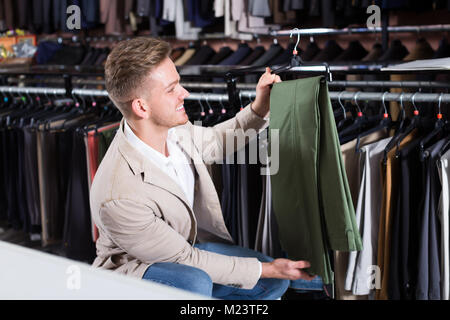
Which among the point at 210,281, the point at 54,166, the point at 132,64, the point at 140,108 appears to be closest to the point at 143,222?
the point at 210,281

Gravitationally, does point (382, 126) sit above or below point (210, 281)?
above

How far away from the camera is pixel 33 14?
518 cm

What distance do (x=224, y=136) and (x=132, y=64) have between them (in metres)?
0.50

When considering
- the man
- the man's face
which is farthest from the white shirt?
the man's face

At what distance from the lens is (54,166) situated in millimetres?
2816

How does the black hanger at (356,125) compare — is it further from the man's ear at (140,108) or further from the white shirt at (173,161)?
the man's ear at (140,108)

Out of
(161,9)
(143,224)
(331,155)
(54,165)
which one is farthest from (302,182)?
(161,9)

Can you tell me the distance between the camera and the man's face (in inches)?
64.4

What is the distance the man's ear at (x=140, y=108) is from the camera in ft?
5.41

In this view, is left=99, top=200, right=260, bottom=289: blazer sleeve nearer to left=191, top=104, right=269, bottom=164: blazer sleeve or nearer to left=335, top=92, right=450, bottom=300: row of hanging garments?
left=191, top=104, right=269, bottom=164: blazer sleeve

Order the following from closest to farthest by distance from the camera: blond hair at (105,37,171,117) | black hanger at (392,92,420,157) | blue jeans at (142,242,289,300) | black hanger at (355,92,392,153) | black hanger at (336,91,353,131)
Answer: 1. blue jeans at (142,242,289,300)
2. blond hair at (105,37,171,117)
3. black hanger at (392,92,420,157)
4. black hanger at (355,92,392,153)
5. black hanger at (336,91,353,131)

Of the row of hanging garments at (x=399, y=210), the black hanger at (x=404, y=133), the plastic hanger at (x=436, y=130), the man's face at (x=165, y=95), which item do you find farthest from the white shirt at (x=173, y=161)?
the plastic hanger at (x=436, y=130)

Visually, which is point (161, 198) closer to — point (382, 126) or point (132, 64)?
point (132, 64)
